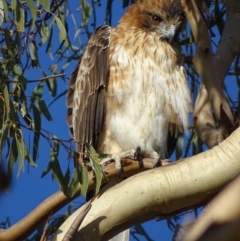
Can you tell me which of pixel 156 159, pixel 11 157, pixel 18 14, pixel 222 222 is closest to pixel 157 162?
pixel 156 159

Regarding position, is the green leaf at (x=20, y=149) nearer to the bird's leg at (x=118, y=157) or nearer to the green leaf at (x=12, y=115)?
the green leaf at (x=12, y=115)

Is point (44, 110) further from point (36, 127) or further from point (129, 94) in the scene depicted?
point (129, 94)

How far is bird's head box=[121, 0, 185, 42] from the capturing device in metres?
3.87

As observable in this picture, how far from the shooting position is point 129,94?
142 inches

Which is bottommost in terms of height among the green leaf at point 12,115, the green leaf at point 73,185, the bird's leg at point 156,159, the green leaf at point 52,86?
the bird's leg at point 156,159

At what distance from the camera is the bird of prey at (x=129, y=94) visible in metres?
3.62

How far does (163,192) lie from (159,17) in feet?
6.59

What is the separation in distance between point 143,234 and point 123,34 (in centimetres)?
114

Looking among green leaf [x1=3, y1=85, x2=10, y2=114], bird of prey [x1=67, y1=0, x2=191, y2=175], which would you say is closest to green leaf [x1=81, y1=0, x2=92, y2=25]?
bird of prey [x1=67, y1=0, x2=191, y2=175]

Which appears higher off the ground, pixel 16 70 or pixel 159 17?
pixel 16 70

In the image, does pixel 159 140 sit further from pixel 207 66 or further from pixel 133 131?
pixel 207 66

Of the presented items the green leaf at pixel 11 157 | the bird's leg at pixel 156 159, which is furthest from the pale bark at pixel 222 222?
the bird's leg at pixel 156 159

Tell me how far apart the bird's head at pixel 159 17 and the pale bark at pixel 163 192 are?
181cm

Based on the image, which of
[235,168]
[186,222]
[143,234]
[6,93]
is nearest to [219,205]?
[186,222]
